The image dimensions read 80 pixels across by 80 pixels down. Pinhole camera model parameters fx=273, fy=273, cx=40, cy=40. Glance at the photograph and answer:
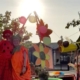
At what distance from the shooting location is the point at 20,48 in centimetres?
423

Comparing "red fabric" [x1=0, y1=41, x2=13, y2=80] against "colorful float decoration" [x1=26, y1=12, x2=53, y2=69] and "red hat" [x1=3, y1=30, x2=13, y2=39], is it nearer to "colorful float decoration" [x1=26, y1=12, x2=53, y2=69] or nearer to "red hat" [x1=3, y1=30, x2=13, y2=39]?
"red hat" [x1=3, y1=30, x2=13, y2=39]

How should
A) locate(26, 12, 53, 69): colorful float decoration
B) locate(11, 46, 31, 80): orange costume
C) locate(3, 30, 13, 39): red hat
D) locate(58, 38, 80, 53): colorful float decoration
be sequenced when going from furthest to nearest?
locate(58, 38, 80, 53): colorful float decoration < locate(26, 12, 53, 69): colorful float decoration < locate(3, 30, 13, 39): red hat < locate(11, 46, 31, 80): orange costume

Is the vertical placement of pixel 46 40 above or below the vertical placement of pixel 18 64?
above

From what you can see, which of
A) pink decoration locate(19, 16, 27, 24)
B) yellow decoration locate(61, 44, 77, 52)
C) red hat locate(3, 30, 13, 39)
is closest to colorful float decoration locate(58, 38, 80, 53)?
yellow decoration locate(61, 44, 77, 52)

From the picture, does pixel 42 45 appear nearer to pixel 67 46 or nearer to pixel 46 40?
pixel 46 40

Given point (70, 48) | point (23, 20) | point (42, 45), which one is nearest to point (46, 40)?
point (42, 45)

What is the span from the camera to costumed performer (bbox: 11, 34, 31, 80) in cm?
412

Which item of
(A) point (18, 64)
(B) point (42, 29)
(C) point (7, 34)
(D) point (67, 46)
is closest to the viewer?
(A) point (18, 64)

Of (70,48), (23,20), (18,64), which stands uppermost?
(23,20)

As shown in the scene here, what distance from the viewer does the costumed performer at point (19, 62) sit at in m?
4.12

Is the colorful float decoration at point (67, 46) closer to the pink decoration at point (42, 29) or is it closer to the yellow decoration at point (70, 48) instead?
the yellow decoration at point (70, 48)

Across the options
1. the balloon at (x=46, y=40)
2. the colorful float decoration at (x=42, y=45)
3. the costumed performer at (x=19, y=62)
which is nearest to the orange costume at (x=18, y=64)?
the costumed performer at (x=19, y=62)

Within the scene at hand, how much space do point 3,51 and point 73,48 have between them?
1.36m

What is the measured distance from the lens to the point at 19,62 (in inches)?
163
